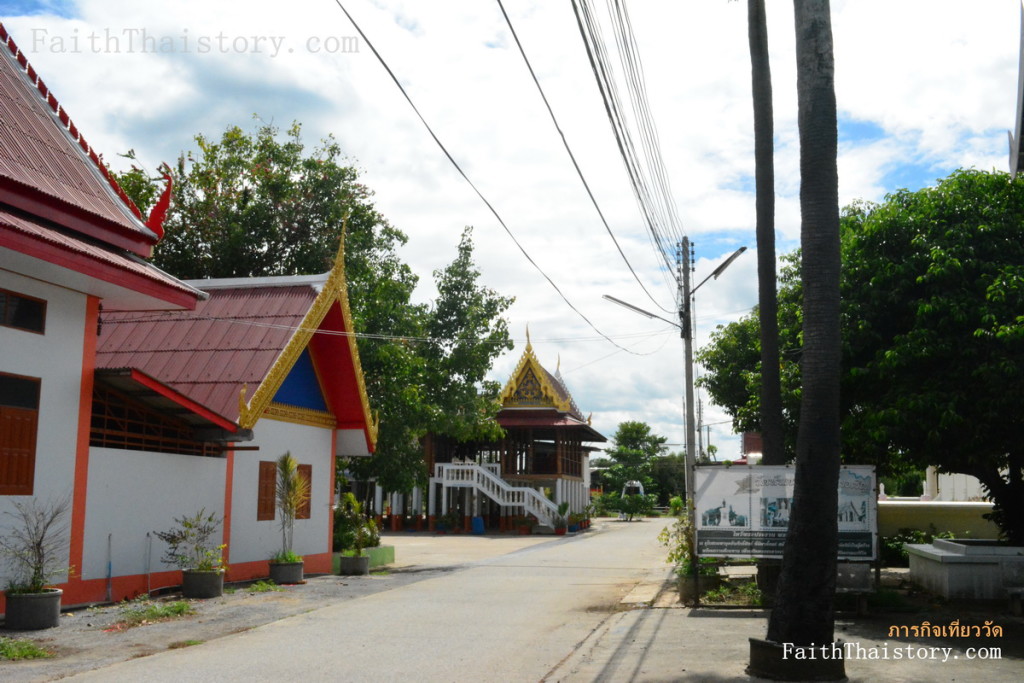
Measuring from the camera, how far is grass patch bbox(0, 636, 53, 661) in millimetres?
9445

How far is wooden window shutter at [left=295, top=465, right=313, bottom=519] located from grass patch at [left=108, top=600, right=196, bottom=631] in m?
5.62

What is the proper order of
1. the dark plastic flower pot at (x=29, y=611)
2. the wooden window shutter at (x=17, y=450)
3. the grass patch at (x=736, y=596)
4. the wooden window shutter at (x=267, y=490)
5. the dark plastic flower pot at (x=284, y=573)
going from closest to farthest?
the dark plastic flower pot at (x=29, y=611)
the wooden window shutter at (x=17, y=450)
the grass patch at (x=736, y=596)
the dark plastic flower pot at (x=284, y=573)
the wooden window shutter at (x=267, y=490)

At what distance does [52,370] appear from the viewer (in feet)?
41.0

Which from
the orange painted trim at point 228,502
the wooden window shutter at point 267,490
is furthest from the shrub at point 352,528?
the orange painted trim at point 228,502

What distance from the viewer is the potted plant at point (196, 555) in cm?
1455

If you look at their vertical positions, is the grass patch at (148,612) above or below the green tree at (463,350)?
below

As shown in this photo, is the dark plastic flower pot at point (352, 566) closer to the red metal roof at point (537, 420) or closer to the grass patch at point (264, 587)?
the grass patch at point (264, 587)

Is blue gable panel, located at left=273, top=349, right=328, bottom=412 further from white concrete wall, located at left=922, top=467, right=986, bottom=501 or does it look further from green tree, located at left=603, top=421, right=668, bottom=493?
green tree, located at left=603, top=421, right=668, bottom=493

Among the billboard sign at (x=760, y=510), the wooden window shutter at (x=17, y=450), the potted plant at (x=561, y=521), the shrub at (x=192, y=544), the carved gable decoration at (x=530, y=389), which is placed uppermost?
the carved gable decoration at (x=530, y=389)

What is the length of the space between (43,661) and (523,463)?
124ft

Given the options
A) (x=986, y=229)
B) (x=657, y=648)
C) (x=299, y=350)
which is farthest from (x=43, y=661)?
(x=986, y=229)

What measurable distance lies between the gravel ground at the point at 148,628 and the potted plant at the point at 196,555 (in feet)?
0.79

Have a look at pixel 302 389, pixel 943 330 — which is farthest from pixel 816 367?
pixel 302 389

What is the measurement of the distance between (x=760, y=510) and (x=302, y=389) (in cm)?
982
